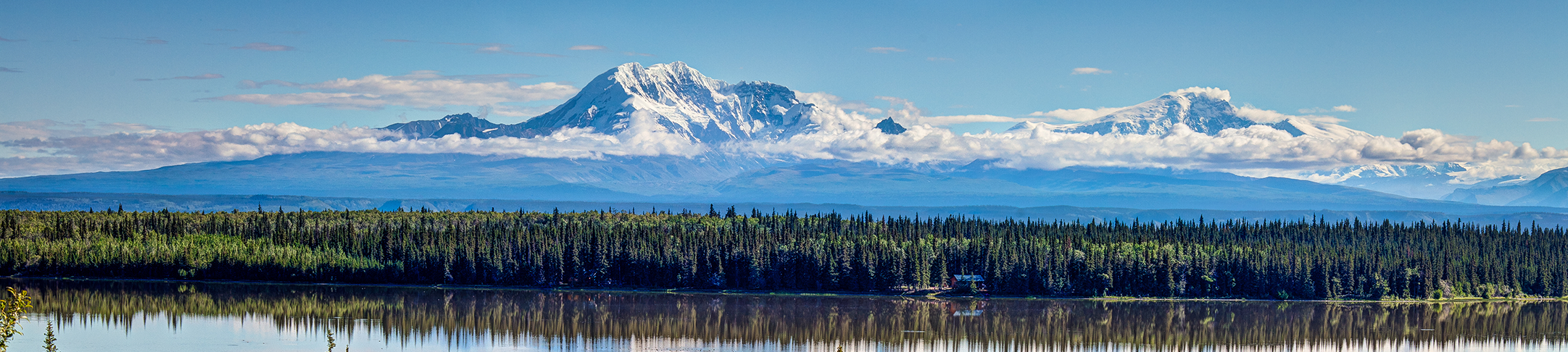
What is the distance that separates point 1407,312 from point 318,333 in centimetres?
10978

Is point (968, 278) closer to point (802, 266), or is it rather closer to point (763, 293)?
point (802, 266)

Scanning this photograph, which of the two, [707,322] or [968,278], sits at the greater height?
[968,278]

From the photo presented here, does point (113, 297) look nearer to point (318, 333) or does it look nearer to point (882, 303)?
point (318, 333)

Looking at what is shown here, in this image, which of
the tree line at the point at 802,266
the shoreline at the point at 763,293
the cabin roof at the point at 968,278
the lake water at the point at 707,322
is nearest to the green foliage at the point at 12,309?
the lake water at the point at 707,322

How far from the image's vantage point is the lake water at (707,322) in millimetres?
99688

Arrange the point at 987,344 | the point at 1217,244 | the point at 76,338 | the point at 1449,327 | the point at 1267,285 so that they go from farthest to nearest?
the point at 1217,244 → the point at 1267,285 → the point at 1449,327 → the point at 987,344 → the point at 76,338

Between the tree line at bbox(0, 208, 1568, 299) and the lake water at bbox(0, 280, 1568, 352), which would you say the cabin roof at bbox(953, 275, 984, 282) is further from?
the lake water at bbox(0, 280, 1568, 352)

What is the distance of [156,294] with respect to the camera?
446 feet

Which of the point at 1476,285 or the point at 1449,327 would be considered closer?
the point at 1449,327

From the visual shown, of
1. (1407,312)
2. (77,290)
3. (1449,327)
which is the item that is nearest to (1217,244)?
(1407,312)

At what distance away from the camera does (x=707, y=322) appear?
11738 centimetres

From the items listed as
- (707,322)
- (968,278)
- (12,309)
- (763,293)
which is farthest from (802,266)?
(12,309)

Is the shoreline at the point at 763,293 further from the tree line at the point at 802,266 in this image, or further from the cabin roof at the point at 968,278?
the cabin roof at the point at 968,278

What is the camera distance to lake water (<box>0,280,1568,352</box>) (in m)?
99.7
